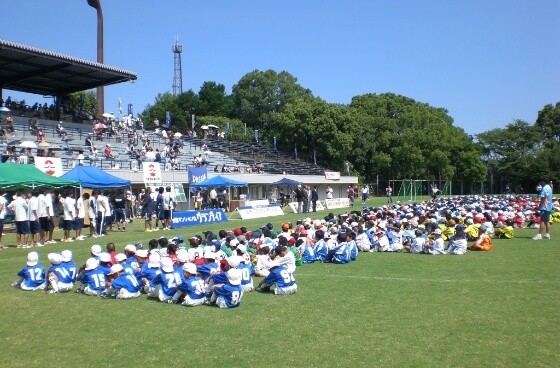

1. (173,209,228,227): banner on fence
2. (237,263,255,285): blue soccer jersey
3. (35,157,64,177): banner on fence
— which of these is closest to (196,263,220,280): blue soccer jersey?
(237,263,255,285): blue soccer jersey

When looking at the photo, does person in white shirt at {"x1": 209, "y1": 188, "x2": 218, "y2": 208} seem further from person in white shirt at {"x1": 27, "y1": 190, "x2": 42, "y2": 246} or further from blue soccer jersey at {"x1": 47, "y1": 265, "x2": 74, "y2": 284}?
blue soccer jersey at {"x1": 47, "y1": 265, "x2": 74, "y2": 284}

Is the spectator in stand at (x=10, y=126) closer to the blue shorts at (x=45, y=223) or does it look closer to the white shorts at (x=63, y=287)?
the blue shorts at (x=45, y=223)

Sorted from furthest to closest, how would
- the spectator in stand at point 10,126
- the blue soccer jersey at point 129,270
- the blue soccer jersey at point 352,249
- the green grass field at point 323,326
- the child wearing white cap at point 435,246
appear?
1. the spectator in stand at point 10,126
2. the child wearing white cap at point 435,246
3. the blue soccer jersey at point 352,249
4. the blue soccer jersey at point 129,270
5. the green grass field at point 323,326

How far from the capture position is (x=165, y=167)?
35125mm

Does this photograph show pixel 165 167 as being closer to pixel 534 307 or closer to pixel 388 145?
pixel 534 307

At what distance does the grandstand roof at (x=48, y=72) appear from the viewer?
2962cm

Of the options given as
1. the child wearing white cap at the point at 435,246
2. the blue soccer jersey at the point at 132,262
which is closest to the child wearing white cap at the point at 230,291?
the blue soccer jersey at the point at 132,262

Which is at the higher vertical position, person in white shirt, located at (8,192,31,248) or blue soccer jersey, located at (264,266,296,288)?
person in white shirt, located at (8,192,31,248)

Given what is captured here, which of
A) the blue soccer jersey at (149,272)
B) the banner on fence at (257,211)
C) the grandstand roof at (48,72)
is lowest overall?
the blue soccer jersey at (149,272)

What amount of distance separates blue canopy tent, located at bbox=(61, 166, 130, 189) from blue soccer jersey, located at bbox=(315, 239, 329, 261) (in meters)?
11.8

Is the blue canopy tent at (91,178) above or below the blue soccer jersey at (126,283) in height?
above

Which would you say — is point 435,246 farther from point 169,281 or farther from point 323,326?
point 169,281

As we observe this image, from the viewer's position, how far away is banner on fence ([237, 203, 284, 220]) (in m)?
29.1

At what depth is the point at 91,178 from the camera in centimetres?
2150
